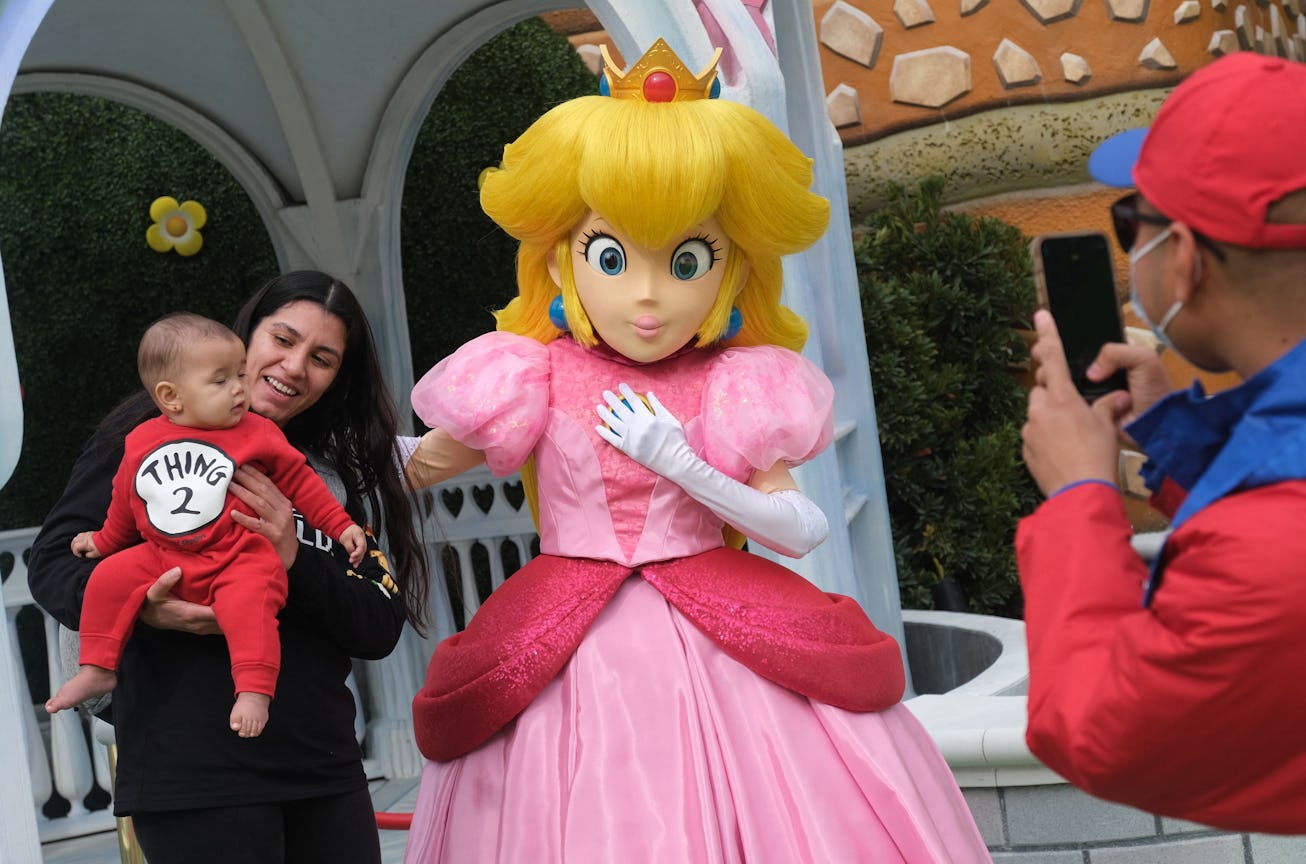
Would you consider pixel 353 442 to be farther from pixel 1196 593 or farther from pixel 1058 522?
pixel 1196 593

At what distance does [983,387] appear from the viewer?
5820 mm

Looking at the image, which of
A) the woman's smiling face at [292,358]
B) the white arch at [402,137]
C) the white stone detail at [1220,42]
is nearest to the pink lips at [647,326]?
the woman's smiling face at [292,358]

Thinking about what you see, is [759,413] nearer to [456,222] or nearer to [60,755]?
[60,755]

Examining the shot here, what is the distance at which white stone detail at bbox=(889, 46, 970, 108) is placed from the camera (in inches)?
241

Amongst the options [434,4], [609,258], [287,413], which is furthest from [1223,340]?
[434,4]

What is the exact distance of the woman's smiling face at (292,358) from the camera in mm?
2123

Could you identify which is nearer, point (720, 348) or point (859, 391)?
point (720, 348)

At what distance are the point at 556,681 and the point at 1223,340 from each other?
1.21 m

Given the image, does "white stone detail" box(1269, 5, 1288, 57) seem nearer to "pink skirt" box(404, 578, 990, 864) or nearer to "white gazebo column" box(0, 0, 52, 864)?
"pink skirt" box(404, 578, 990, 864)

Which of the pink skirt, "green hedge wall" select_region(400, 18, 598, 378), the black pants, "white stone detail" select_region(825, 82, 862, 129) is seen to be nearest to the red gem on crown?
the pink skirt

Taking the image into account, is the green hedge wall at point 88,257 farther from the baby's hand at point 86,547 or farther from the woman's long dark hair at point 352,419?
the baby's hand at point 86,547

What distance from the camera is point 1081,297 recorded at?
1338 mm

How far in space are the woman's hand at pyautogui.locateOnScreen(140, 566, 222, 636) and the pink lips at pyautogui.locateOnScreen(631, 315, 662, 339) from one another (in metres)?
0.76

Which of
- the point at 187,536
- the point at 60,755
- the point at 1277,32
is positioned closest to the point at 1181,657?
the point at 187,536
